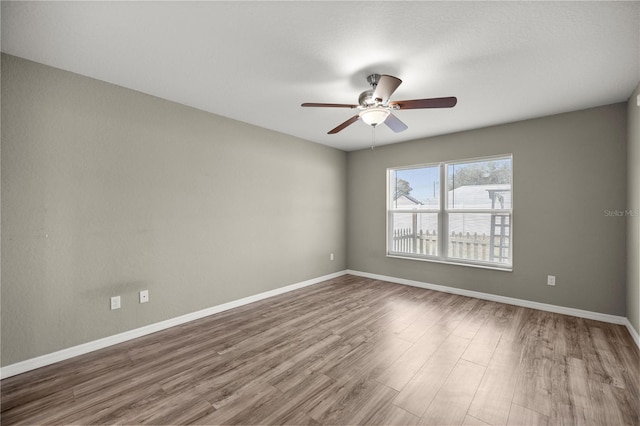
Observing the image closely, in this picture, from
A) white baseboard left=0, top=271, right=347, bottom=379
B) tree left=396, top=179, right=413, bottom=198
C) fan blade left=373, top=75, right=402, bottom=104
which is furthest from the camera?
tree left=396, top=179, right=413, bottom=198

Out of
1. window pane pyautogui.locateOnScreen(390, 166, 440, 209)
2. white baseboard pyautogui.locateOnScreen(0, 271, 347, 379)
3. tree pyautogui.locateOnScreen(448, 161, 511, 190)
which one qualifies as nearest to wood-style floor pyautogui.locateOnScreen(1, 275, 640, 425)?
white baseboard pyautogui.locateOnScreen(0, 271, 347, 379)

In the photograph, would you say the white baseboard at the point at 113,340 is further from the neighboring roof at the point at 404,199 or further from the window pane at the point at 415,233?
the neighboring roof at the point at 404,199

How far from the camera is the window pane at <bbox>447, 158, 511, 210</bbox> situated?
3.94m

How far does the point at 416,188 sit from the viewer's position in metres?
4.86

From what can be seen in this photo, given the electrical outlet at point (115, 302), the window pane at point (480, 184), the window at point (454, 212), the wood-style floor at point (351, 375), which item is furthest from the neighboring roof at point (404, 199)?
the electrical outlet at point (115, 302)

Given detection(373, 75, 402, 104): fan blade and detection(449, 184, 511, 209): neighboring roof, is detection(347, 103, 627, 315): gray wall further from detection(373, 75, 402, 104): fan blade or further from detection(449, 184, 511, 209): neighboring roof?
detection(373, 75, 402, 104): fan blade

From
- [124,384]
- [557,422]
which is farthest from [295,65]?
[557,422]

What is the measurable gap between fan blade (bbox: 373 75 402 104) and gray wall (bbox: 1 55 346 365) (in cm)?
219

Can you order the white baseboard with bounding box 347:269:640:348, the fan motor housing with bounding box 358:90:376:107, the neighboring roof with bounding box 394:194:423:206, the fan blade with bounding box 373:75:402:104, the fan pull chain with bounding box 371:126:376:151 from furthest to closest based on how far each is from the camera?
1. the neighboring roof with bounding box 394:194:423:206
2. the fan pull chain with bounding box 371:126:376:151
3. the white baseboard with bounding box 347:269:640:348
4. the fan motor housing with bounding box 358:90:376:107
5. the fan blade with bounding box 373:75:402:104

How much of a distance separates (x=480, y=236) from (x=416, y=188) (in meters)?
1.29

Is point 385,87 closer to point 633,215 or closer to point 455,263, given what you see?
point 633,215

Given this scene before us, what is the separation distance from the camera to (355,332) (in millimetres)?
2916

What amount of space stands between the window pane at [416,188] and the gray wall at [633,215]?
2.13m

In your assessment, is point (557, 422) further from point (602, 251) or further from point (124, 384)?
point (124, 384)
